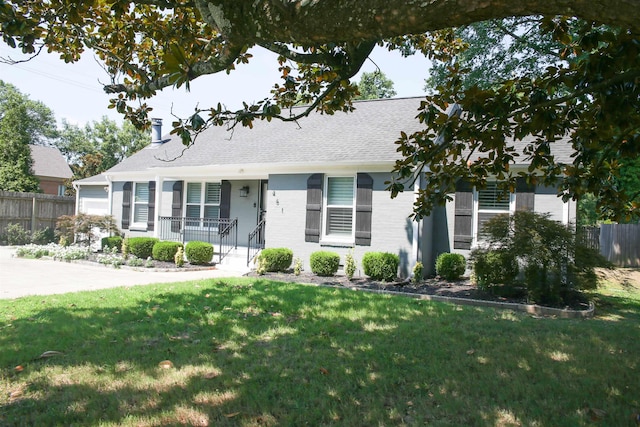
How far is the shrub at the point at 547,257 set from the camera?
25.0ft

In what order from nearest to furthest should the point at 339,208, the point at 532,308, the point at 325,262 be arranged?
the point at 532,308 → the point at 325,262 → the point at 339,208

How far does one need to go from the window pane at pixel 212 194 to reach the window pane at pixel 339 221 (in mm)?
4870

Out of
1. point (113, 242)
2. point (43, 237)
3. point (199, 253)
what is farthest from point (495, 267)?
point (43, 237)

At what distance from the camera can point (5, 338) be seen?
4.62 m

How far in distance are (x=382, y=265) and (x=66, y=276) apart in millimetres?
7461

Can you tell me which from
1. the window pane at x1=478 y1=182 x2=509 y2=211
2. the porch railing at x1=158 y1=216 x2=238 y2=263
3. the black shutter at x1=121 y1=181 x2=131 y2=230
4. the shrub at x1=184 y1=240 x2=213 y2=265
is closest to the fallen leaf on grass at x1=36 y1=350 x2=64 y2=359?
the shrub at x1=184 y1=240 x2=213 y2=265

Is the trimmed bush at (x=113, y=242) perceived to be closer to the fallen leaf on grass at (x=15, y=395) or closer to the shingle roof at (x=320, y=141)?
the shingle roof at (x=320, y=141)

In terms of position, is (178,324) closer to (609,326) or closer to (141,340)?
(141,340)

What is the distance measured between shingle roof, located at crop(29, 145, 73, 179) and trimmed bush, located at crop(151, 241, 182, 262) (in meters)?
24.3

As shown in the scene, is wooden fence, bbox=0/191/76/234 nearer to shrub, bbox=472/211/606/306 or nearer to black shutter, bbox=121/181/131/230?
black shutter, bbox=121/181/131/230

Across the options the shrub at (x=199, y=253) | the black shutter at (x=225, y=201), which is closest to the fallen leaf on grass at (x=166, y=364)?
the shrub at (x=199, y=253)

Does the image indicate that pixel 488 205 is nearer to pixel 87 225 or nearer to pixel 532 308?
pixel 532 308

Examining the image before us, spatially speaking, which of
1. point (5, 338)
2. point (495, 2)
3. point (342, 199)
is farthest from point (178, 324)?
point (342, 199)

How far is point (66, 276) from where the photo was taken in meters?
10.3
